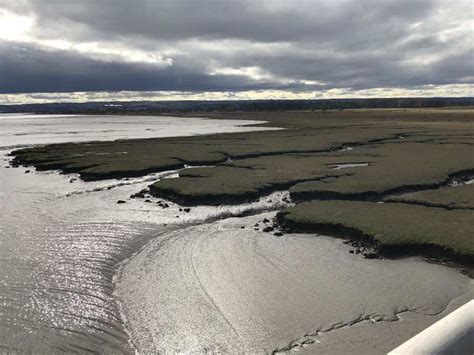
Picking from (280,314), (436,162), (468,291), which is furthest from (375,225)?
(436,162)

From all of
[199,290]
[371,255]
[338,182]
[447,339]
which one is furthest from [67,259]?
[338,182]

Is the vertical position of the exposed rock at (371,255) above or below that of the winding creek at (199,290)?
above

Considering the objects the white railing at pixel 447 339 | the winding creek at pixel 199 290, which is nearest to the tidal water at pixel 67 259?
the winding creek at pixel 199 290

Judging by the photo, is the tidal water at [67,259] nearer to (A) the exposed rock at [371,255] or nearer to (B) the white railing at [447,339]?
(B) the white railing at [447,339]

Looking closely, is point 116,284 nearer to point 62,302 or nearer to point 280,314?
point 62,302

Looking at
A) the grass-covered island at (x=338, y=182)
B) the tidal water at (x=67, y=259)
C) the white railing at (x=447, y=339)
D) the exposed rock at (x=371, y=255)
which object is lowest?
the tidal water at (x=67, y=259)

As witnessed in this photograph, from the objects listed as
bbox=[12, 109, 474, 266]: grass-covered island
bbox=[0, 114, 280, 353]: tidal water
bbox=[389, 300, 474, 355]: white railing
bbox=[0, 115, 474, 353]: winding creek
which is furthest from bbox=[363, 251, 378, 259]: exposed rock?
bbox=[0, 114, 280, 353]: tidal water
